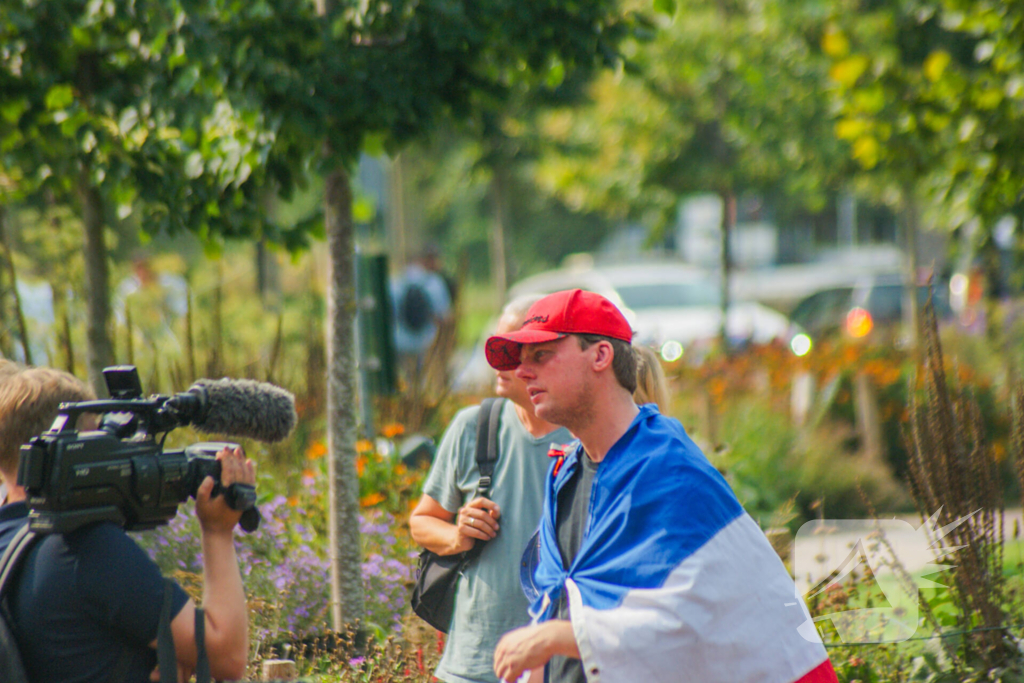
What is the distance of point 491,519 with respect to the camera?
2.92 metres

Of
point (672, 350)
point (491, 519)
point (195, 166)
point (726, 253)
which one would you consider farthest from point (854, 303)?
point (491, 519)

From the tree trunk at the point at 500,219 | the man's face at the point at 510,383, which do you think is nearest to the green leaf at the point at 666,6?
the man's face at the point at 510,383

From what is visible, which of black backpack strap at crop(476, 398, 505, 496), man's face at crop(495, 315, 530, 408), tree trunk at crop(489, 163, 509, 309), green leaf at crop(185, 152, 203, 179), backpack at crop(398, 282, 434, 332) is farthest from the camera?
tree trunk at crop(489, 163, 509, 309)

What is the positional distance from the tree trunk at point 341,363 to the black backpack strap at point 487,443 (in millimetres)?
1247

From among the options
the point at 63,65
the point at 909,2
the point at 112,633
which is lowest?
the point at 112,633

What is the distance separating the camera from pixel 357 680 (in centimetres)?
349

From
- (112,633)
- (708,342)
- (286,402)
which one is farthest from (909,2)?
(112,633)

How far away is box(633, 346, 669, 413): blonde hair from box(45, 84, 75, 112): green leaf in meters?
2.87

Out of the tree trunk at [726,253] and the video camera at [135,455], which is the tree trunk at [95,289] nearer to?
the video camera at [135,455]

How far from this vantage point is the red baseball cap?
2314mm

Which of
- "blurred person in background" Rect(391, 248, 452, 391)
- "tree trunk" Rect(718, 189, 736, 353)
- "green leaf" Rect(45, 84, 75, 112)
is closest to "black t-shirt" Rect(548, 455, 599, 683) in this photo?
"green leaf" Rect(45, 84, 75, 112)

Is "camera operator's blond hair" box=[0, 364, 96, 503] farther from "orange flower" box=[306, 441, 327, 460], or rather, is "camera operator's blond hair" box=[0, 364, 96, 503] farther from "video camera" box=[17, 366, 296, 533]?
"orange flower" box=[306, 441, 327, 460]

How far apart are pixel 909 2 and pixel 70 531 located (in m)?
7.79

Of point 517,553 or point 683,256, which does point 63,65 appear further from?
point 683,256
